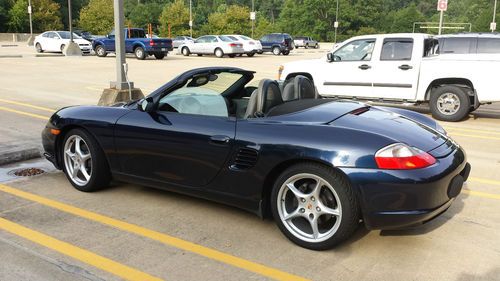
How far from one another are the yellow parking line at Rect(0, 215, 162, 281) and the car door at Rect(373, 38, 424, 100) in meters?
7.83

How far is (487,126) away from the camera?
9.28 metres

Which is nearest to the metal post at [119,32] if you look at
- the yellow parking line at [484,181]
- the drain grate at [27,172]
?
the drain grate at [27,172]

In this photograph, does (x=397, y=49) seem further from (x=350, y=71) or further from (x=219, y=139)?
(x=219, y=139)

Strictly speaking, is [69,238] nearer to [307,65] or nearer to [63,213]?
[63,213]

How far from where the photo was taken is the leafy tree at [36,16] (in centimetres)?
6250

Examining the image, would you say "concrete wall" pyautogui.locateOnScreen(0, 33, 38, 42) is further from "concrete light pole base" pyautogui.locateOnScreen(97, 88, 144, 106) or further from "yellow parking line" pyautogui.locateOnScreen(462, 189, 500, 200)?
"yellow parking line" pyautogui.locateOnScreen(462, 189, 500, 200)

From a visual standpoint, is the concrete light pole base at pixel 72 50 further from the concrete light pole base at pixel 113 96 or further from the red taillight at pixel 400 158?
the red taillight at pixel 400 158

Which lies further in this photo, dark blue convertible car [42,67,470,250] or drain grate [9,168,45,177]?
drain grate [9,168,45,177]

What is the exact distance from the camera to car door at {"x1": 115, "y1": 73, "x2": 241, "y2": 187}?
13.2 feet

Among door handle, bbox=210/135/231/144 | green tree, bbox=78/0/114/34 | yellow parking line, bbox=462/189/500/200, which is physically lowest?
yellow parking line, bbox=462/189/500/200

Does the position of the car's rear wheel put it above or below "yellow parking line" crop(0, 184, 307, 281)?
above

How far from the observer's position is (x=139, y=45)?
27.5 metres

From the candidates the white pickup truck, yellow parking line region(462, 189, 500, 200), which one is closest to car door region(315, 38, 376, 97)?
the white pickup truck

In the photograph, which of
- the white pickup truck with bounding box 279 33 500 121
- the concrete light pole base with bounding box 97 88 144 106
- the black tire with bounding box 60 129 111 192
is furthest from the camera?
the concrete light pole base with bounding box 97 88 144 106
